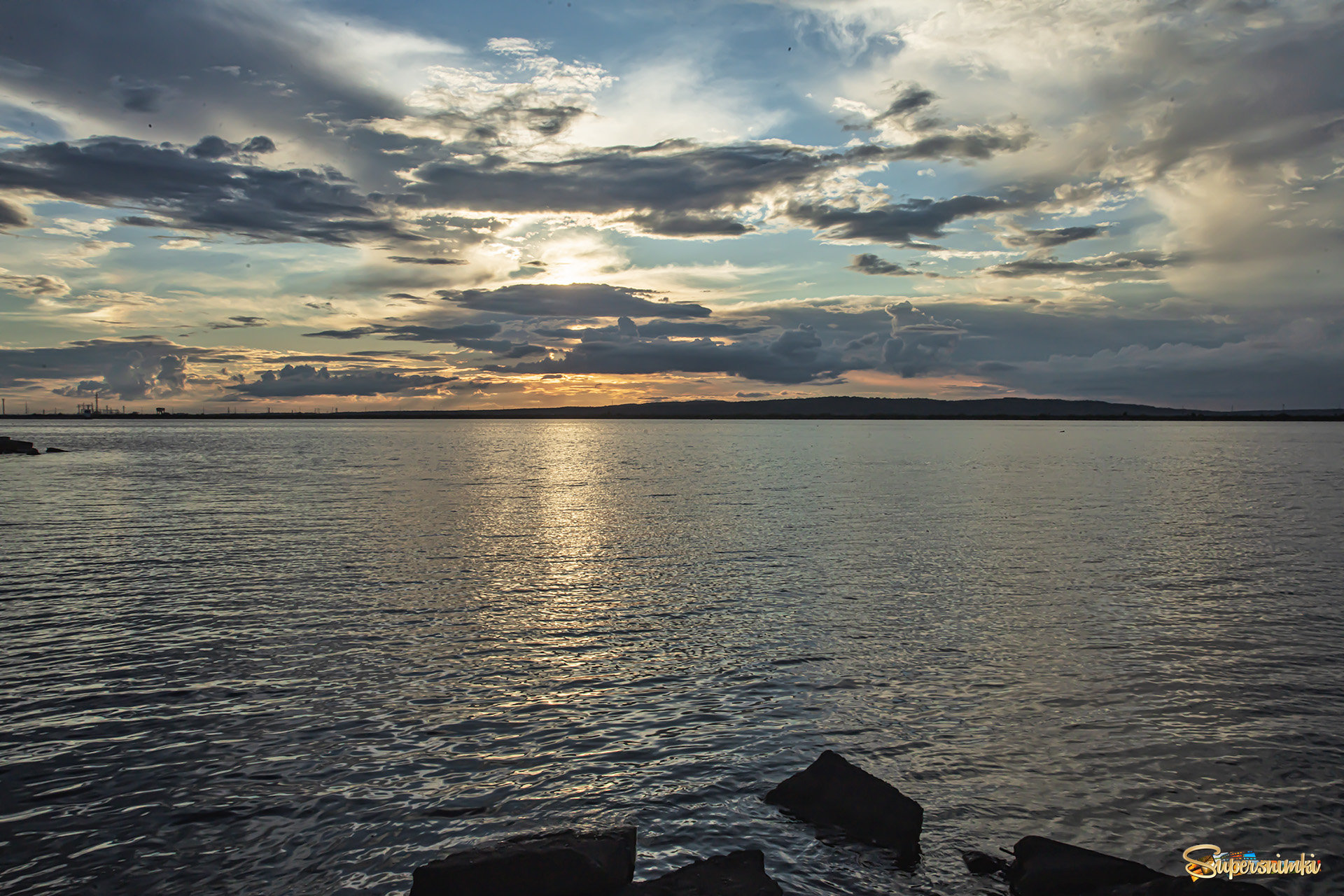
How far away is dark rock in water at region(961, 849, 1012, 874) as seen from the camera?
902cm

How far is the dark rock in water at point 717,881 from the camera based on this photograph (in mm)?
8016

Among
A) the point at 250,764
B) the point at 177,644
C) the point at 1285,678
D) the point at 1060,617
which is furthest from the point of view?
the point at 1060,617

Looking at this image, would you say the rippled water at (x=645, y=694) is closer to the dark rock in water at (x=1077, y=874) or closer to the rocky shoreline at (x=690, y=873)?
the rocky shoreline at (x=690, y=873)

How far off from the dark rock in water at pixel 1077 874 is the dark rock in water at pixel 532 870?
4287 mm

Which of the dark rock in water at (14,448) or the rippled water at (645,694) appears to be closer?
the rippled water at (645,694)

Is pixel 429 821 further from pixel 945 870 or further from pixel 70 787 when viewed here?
pixel 945 870

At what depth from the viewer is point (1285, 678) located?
15.7 m

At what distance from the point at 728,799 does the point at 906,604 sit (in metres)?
13.0

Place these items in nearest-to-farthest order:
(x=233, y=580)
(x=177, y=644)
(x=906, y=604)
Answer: (x=177, y=644)
(x=906, y=604)
(x=233, y=580)

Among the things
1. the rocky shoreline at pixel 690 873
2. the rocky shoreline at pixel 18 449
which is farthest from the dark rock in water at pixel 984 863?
the rocky shoreline at pixel 18 449

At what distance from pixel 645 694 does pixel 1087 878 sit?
7.90 m

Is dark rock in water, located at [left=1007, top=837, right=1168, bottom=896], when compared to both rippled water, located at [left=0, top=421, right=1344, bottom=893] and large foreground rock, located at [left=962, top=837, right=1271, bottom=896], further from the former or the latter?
rippled water, located at [left=0, top=421, right=1344, bottom=893]

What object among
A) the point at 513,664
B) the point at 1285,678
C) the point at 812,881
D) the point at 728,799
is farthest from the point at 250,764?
the point at 1285,678

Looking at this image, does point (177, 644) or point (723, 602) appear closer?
point (177, 644)
